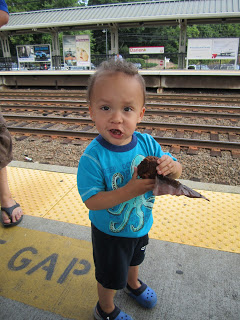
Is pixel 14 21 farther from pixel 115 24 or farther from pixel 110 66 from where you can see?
pixel 110 66

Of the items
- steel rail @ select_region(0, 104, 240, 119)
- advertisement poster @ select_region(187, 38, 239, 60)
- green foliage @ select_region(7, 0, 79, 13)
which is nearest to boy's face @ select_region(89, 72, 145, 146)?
steel rail @ select_region(0, 104, 240, 119)

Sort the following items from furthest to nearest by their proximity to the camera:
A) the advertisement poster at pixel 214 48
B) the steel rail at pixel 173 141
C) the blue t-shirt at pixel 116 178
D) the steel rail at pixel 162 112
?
the advertisement poster at pixel 214 48
the steel rail at pixel 162 112
the steel rail at pixel 173 141
the blue t-shirt at pixel 116 178

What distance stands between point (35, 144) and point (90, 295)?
4.37 meters

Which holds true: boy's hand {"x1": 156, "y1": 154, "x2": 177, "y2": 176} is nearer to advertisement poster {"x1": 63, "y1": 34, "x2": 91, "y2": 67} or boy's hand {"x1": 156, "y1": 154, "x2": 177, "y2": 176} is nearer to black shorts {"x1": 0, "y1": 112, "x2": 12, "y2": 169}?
black shorts {"x1": 0, "y1": 112, "x2": 12, "y2": 169}

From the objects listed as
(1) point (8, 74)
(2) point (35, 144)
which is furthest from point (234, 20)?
(2) point (35, 144)

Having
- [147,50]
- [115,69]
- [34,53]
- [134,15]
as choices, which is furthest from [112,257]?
[34,53]

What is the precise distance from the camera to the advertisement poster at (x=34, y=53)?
64.0 ft

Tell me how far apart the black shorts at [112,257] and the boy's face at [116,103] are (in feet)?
1.94

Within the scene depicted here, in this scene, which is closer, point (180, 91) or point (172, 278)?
point (172, 278)

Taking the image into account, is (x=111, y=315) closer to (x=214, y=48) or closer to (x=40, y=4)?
(x=214, y=48)

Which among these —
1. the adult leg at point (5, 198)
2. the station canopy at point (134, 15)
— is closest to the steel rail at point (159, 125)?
the adult leg at point (5, 198)

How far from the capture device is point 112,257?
154 cm

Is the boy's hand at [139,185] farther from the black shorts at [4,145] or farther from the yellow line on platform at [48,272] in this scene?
the black shorts at [4,145]

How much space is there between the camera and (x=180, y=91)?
13312 mm
